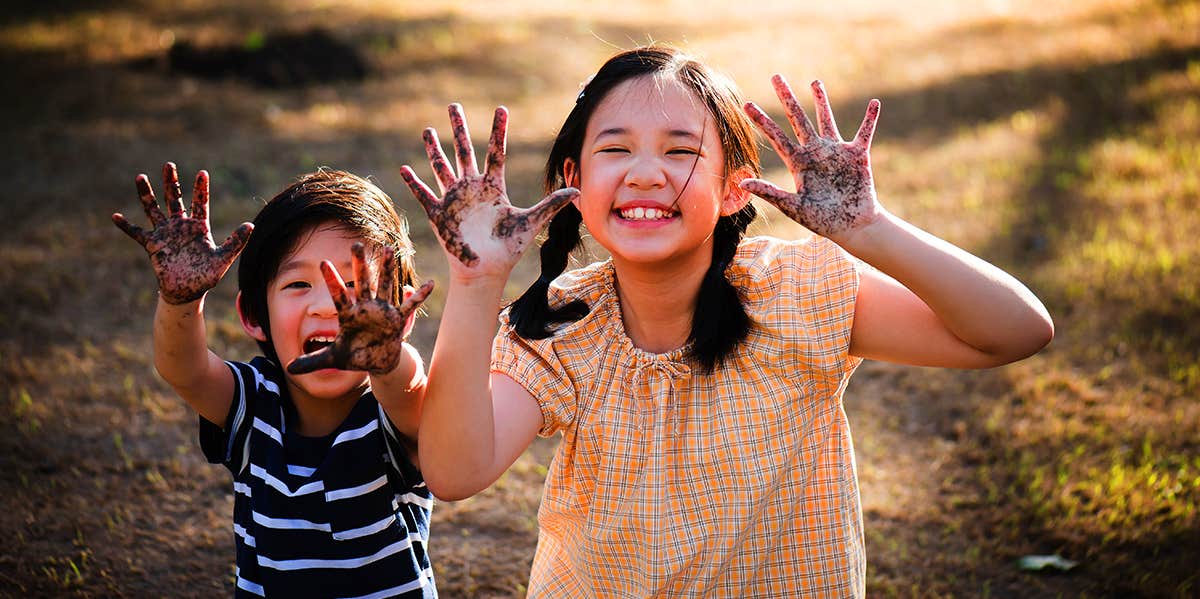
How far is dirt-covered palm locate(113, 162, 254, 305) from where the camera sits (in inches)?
77.9

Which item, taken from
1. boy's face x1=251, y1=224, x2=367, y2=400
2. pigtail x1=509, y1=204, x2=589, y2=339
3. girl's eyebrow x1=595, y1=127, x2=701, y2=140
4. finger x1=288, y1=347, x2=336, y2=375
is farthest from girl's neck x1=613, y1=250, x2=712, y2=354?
finger x1=288, y1=347, x2=336, y2=375

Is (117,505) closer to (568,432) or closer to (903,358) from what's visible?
(568,432)

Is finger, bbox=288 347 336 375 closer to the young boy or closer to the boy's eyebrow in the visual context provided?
the young boy

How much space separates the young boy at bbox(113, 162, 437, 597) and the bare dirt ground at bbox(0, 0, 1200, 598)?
0.87 m

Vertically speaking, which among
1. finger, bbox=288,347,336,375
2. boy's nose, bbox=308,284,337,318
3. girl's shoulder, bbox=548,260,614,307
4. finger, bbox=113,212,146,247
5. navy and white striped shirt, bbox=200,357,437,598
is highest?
finger, bbox=113,212,146,247

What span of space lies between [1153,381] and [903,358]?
2.22 meters

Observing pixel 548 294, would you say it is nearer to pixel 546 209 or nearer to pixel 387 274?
pixel 546 209

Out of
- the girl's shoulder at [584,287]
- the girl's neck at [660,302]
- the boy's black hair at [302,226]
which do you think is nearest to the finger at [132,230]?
the boy's black hair at [302,226]

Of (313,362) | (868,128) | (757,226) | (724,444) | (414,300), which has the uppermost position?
(757,226)

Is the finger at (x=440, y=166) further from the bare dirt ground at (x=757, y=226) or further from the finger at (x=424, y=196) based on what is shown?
the bare dirt ground at (x=757, y=226)

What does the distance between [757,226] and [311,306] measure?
3.29 metres

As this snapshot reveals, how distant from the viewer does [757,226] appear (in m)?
5.11

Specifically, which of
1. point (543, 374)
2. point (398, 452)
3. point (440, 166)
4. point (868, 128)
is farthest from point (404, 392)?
point (868, 128)

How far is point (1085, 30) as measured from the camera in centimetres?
841
